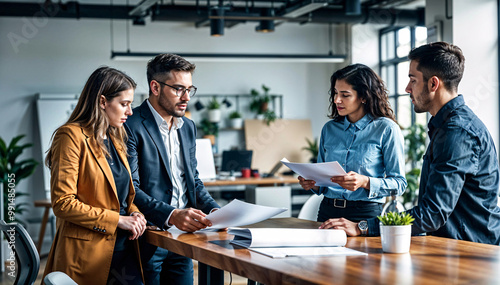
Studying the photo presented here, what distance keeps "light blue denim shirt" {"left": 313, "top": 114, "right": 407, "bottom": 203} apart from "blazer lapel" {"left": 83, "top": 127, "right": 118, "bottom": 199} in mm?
1012

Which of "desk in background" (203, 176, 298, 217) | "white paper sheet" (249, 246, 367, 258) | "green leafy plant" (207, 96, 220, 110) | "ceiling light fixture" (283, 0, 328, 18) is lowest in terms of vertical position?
"desk in background" (203, 176, 298, 217)

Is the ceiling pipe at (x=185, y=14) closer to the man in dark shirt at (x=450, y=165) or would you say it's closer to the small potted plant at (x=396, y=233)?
the man in dark shirt at (x=450, y=165)

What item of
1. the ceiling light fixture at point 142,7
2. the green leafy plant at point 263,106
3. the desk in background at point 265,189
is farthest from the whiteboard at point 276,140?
the ceiling light fixture at point 142,7

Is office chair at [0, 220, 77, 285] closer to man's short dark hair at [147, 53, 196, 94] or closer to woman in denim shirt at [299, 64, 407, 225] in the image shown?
man's short dark hair at [147, 53, 196, 94]

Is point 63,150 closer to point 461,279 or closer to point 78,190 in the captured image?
point 78,190

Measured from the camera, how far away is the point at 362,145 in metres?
2.64

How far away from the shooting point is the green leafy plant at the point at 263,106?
9977mm

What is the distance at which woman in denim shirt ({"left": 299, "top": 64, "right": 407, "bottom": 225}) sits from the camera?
8.45 ft

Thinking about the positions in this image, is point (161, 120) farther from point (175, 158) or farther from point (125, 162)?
point (125, 162)

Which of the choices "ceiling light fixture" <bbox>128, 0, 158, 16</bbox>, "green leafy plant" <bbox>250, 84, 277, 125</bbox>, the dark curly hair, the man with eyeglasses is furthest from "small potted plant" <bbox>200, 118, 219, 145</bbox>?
the dark curly hair

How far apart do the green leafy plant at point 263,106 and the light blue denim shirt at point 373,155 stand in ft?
23.8

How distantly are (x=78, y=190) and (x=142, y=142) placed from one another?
0.39 metres

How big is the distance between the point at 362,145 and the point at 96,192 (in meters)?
1.19

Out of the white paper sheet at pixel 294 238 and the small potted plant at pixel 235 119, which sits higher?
the small potted plant at pixel 235 119
